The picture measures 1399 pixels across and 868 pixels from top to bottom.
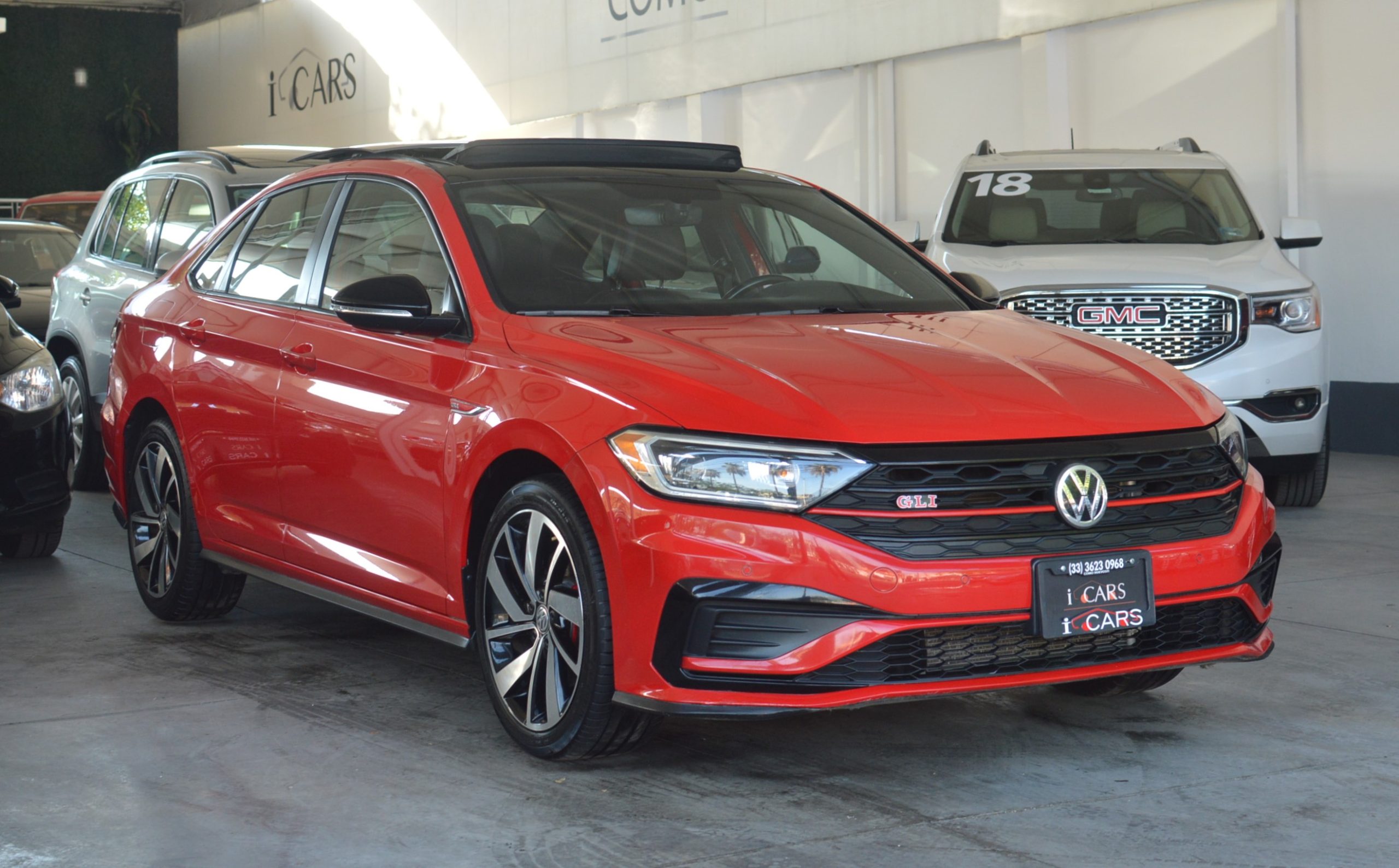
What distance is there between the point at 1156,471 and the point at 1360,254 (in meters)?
9.19

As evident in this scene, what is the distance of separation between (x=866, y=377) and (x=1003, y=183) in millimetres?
5933

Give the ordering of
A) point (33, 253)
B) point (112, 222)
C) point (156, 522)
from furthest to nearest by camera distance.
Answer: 1. point (33, 253)
2. point (112, 222)
3. point (156, 522)

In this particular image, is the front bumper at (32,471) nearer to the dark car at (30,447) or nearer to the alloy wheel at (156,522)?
the dark car at (30,447)

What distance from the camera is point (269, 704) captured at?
15.9ft

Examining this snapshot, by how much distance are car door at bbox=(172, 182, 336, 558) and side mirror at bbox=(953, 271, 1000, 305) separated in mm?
2062

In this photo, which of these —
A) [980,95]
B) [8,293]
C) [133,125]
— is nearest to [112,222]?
[8,293]

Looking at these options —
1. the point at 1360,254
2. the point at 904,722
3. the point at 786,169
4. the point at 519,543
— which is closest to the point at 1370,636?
the point at 904,722

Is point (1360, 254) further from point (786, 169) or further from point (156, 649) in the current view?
point (156, 649)

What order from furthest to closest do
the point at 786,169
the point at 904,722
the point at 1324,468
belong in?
1. the point at 786,169
2. the point at 1324,468
3. the point at 904,722

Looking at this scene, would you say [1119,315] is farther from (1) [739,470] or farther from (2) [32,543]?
(2) [32,543]

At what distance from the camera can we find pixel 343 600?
4957 mm

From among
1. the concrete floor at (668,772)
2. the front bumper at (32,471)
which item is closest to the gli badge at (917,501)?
the concrete floor at (668,772)

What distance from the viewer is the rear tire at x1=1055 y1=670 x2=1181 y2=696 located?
15.5ft

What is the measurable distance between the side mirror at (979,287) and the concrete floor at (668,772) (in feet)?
4.21
